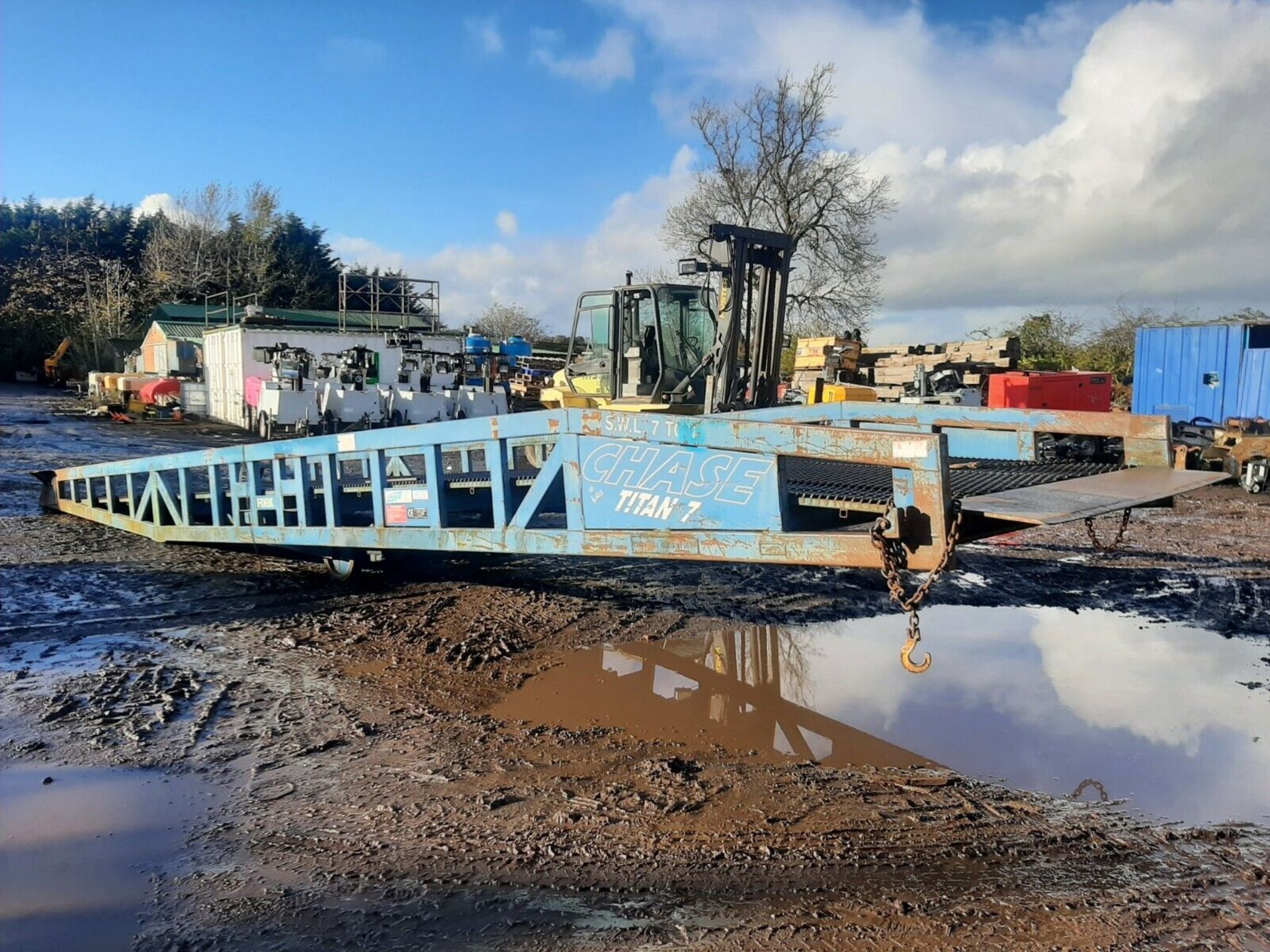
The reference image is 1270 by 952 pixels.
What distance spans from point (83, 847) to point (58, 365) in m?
45.6

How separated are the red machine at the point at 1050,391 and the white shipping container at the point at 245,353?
1599 cm

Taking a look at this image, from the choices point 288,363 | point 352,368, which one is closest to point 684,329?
point 352,368

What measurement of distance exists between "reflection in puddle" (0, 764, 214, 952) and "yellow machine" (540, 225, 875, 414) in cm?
482

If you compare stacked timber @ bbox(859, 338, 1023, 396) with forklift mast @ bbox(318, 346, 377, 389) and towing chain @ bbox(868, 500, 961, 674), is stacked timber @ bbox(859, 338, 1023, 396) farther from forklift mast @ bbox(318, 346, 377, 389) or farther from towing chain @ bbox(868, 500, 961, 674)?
towing chain @ bbox(868, 500, 961, 674)

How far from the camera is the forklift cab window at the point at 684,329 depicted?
8.60 metres

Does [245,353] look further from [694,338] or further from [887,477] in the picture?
[887,477]

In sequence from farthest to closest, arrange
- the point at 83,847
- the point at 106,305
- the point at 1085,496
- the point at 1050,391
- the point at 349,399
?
the point at 106,305
the point at 349,399
the point at 1050,391
the point at 1085,496
the point at 83,847

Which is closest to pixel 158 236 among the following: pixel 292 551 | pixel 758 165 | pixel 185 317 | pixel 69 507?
pixel 185 317

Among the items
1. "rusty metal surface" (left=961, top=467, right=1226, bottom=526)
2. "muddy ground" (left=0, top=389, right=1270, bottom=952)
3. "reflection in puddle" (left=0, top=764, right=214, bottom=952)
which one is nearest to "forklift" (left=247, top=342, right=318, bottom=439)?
"muddy ground" (left=0, top=389, right=1270, bottom=952)

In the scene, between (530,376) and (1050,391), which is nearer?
(1050,391)

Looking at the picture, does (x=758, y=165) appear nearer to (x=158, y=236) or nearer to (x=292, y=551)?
(x=292, y=551)

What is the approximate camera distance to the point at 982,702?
4699 mm

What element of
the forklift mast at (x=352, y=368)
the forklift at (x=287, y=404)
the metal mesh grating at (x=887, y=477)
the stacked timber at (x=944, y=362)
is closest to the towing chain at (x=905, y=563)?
the metal mesh grating at (x=887, y=477)

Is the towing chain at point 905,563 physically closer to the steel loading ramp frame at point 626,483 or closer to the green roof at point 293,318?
the steel loading ramp frame at point 626,483
